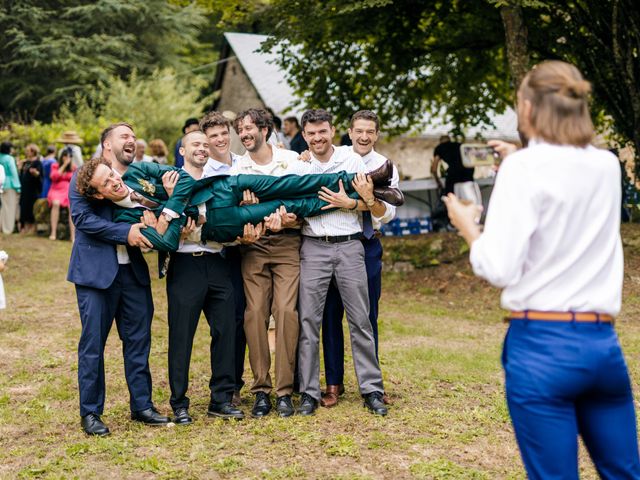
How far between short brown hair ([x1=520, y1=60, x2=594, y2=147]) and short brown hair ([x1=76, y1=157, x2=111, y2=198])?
136 inches

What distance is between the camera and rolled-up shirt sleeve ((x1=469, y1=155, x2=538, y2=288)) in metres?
2.82

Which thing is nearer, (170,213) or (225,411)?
(170,213)

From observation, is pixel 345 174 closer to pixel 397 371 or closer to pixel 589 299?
pixel 397 371

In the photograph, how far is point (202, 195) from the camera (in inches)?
231

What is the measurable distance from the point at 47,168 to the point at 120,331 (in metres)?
12.4

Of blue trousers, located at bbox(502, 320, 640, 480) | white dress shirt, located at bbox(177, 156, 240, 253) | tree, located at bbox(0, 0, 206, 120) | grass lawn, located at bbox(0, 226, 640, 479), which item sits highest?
tree, located at bbox(0, 0, 206, 120)

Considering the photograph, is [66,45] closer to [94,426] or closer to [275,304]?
[275,304]

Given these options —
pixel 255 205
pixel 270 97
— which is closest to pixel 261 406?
pixel 255 205

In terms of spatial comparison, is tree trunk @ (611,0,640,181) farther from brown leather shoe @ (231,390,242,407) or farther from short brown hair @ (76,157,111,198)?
short brown hair @ (76,157,111,198)

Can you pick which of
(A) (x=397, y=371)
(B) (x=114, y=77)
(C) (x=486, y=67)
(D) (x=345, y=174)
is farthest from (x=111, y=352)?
(B) (x=114, y=77)

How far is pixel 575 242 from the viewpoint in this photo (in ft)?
9.45

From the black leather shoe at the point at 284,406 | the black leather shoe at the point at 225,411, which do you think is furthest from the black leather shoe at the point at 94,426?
the black leather shoe at the point at 284,406

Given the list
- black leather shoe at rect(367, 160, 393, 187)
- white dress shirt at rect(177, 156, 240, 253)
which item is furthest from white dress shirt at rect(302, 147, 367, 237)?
white dress shirt at rect(177, 156, 240, 253)

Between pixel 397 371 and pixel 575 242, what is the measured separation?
487 cm
